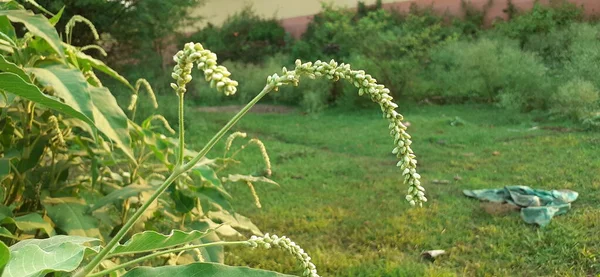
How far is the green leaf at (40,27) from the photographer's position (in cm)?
98

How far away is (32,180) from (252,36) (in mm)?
9160

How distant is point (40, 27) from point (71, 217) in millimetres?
413

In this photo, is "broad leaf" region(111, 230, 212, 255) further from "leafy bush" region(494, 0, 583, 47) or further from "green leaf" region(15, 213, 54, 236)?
"leafy bush" region(494, 0, 583, 47)

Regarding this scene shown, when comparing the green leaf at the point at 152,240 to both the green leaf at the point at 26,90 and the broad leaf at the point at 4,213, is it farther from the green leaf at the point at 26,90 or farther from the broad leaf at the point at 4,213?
the broad leaf at the point at 4,213

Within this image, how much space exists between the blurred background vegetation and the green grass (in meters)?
0.55

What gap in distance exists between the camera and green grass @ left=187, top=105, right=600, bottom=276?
2.33 metres

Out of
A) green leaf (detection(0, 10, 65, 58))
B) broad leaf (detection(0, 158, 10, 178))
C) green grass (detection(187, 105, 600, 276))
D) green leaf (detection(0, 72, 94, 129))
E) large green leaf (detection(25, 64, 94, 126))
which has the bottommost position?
green grass (detection(187, 105, 600, 276))

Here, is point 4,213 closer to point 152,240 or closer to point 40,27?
point 40,27

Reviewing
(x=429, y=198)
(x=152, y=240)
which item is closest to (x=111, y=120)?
(x=152, y=240)

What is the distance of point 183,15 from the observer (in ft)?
20.4

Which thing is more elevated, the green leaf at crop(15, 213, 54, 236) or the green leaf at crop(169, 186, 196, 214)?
the green leaf at crop(15, 213, 54, 236)

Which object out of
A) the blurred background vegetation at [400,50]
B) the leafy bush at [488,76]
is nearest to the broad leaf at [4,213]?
the blurred background vegetation at [400,50]

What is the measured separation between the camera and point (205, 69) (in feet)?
1.48

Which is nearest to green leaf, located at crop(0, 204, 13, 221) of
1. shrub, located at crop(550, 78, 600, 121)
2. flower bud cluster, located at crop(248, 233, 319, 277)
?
flower bud cluster, located at crop(248, 233, 319, 277)
